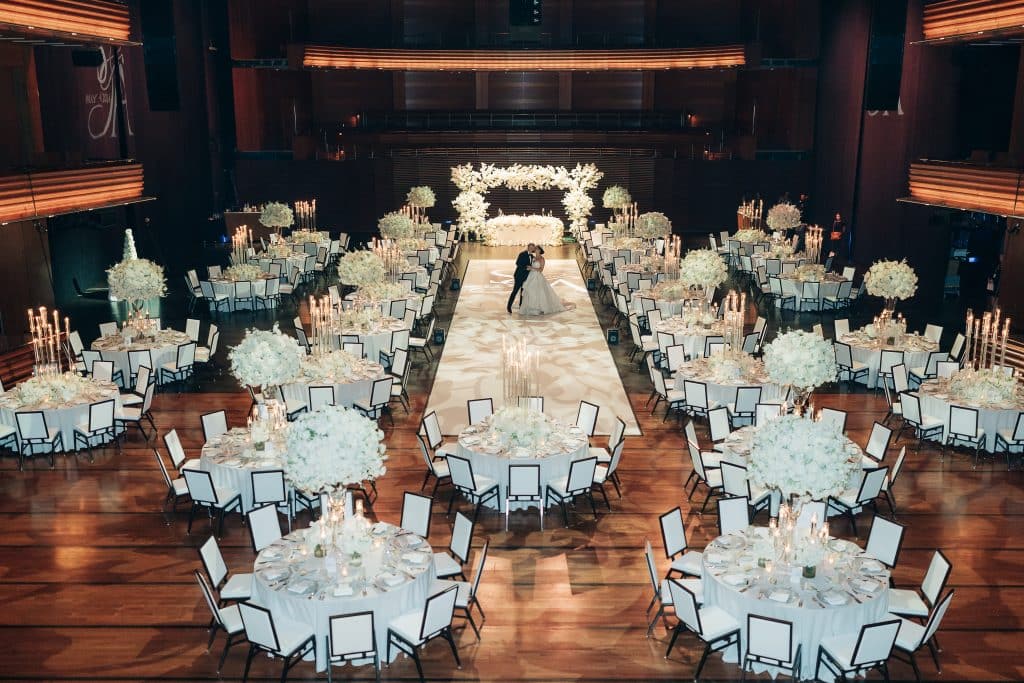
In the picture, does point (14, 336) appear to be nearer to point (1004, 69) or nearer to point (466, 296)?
point (466, 296)

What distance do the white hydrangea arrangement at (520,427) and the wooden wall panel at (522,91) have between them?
25.7 metres

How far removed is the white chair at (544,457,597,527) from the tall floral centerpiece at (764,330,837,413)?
2.40m

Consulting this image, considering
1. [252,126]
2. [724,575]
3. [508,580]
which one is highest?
[252,126]

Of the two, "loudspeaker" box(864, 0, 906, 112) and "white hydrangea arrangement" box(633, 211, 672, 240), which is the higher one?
"loudspeaker" box(864, 0, 906, 112)

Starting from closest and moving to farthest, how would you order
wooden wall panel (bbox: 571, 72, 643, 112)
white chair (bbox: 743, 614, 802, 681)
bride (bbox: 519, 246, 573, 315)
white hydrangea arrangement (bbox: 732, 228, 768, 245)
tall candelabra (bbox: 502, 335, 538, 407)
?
1. white chair (bbox: 743, 614, 802, 681)
2. tall candelabra (bbox: 502, 335, 538, 407)
3. bride (bbox: 519, 246, 573, 315)
4. white hydrangea arrangement (bbox: 732, 228, 768, 245)
5. wooden wall panel (bbox: 571, 72, 643, 112)

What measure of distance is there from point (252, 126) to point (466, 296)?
1418cm

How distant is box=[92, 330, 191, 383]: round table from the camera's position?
13930 millimetres

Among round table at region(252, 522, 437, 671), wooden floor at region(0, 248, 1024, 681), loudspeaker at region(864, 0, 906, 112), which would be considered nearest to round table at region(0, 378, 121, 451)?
wooden floor at region(0, 248, 1024, 681)

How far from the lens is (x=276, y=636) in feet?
22.6

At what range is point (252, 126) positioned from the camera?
31.5 meters

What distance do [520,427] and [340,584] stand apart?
11.1ft

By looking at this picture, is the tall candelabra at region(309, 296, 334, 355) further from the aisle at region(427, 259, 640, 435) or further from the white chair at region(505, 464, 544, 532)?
the white chair at region(505, 464, 544, 532)

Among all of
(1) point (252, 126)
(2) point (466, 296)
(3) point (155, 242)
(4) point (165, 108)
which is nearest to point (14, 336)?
(4) point (165, 108)

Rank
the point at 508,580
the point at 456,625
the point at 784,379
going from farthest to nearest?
the point at 784,379 < the point at 508,580 < the point at 456,625
